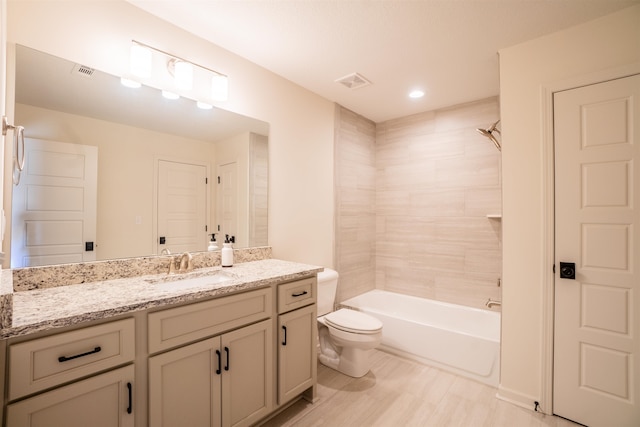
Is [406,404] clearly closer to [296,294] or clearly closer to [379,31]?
[296,294]

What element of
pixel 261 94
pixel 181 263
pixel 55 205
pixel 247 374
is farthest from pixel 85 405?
pixel 261 94

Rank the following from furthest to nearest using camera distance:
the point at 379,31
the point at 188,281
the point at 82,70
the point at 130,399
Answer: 1. the point at 379,31
2. the point at 188,281
3. the point at 82,70
4. the point at 130,399

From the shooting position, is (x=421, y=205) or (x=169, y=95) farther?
(x=421, y=205)

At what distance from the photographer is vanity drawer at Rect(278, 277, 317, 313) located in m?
1.72

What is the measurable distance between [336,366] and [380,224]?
5.73 ft

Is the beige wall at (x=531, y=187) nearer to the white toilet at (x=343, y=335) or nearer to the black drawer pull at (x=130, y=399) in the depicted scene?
the white toilet at (x=343, y=335)

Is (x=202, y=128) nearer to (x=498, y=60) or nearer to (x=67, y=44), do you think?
(x=67, y=44)

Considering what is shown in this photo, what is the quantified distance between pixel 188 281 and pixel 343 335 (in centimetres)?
124

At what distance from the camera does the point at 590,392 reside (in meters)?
1.73

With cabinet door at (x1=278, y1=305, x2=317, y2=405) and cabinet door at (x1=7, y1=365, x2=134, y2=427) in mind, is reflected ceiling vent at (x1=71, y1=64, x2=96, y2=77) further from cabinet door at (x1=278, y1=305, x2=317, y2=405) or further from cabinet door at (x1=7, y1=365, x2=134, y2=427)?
cabinet door at (x1=278, y1=305, x2=317, y2=405)

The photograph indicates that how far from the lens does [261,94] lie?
7.55ft

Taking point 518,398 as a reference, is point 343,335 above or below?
above

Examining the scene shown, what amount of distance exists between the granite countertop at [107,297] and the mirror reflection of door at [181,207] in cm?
22

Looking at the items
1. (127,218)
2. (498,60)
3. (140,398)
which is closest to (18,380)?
(140,398)
